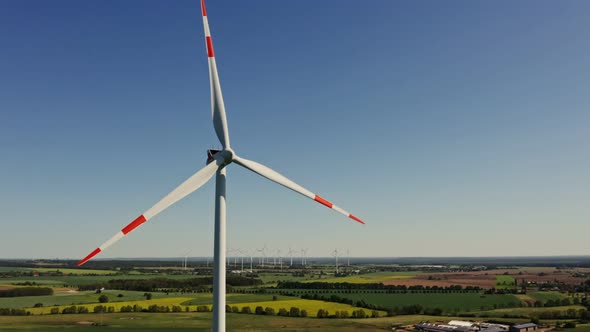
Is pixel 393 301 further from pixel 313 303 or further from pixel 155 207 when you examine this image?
pixel 155 207

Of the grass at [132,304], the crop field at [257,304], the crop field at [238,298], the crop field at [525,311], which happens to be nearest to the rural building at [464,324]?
the crop field at [525,311]

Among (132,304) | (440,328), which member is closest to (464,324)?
(440,328)

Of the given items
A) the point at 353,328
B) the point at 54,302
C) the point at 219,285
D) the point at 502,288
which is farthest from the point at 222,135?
the point at 502,288

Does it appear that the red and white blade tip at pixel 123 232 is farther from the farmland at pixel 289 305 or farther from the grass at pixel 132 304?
the grass at pixel 132 304

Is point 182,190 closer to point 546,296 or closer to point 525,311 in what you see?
point 525,311

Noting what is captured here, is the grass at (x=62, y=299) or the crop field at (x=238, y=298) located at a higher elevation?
the grass at (x=62, y=299)

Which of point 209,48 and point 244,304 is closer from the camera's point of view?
point 209,48
